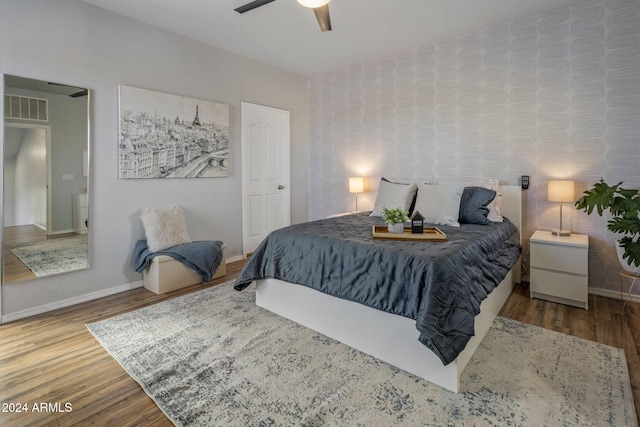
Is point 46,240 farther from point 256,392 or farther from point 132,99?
point 256,392

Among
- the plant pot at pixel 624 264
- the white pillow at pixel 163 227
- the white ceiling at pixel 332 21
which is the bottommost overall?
the plant pot at pixel 624 264

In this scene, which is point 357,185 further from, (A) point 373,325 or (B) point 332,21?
(A) point 373,325

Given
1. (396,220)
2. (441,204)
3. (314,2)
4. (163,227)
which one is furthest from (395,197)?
(163,227)

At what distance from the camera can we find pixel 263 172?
4.82 metres

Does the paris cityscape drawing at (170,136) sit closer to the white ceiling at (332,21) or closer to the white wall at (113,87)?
the white wall at (113,87)

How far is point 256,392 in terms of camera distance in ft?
5.84

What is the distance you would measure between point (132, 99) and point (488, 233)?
11.6ft

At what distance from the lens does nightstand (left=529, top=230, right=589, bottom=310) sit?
2826 millimetres

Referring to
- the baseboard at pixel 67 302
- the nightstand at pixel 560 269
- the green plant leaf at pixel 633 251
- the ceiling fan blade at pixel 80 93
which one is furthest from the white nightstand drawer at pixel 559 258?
the ceiling fan blade at pixel 80 93

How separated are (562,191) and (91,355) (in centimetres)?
401

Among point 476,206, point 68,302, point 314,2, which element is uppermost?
point 314,2

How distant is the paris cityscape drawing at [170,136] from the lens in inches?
129

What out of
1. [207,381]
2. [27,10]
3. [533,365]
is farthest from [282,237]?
[27,10]

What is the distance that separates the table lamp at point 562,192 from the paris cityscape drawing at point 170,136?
3593mm
